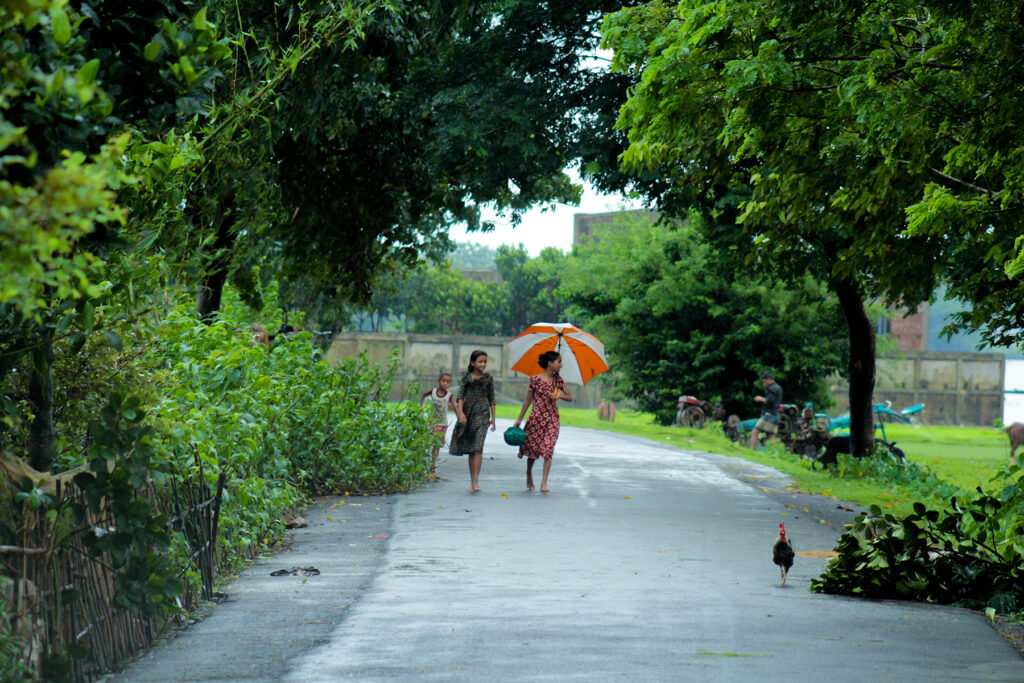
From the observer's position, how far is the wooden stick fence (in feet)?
15.7

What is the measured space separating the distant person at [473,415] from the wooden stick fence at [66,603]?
8594 mm

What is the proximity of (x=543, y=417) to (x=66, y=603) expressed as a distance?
10.3 metres

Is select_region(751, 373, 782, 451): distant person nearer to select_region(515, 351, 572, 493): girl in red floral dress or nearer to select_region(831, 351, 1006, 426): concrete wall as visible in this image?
select_region(515, 351, 572, 493): girl in red floral dress

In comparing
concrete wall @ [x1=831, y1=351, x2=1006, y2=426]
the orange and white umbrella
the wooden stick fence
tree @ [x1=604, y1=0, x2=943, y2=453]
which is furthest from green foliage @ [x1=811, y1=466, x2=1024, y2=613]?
concrete wall @ [x1=831, y1=351, x2=1006, y2=426]

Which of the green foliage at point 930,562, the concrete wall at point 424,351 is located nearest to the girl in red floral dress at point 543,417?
the green foliage at point 930,562

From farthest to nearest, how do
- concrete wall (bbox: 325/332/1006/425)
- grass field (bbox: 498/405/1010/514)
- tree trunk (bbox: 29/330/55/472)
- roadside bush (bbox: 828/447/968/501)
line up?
concrete wall (bbox: 325/332/1006/425)
roadside bush (bbox: 828/447/968/501)
grass field (bbox: 498/405/1010/514)
tree trunk (bbox: 29/330/55/472)

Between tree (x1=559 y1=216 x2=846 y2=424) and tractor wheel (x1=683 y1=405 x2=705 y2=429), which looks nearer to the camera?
tree (x1=559 y1=216 x2=846 y2=424)

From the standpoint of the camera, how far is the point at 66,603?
5164mm

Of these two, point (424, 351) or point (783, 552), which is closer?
point (783, 552)

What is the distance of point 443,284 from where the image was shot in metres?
75.6

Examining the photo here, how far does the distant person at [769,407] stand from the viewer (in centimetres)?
2552

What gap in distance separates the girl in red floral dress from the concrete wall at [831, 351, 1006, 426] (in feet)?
148

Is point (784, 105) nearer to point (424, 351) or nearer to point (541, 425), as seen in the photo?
point (541, 425)

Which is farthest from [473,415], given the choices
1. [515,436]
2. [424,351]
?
[424,351]
